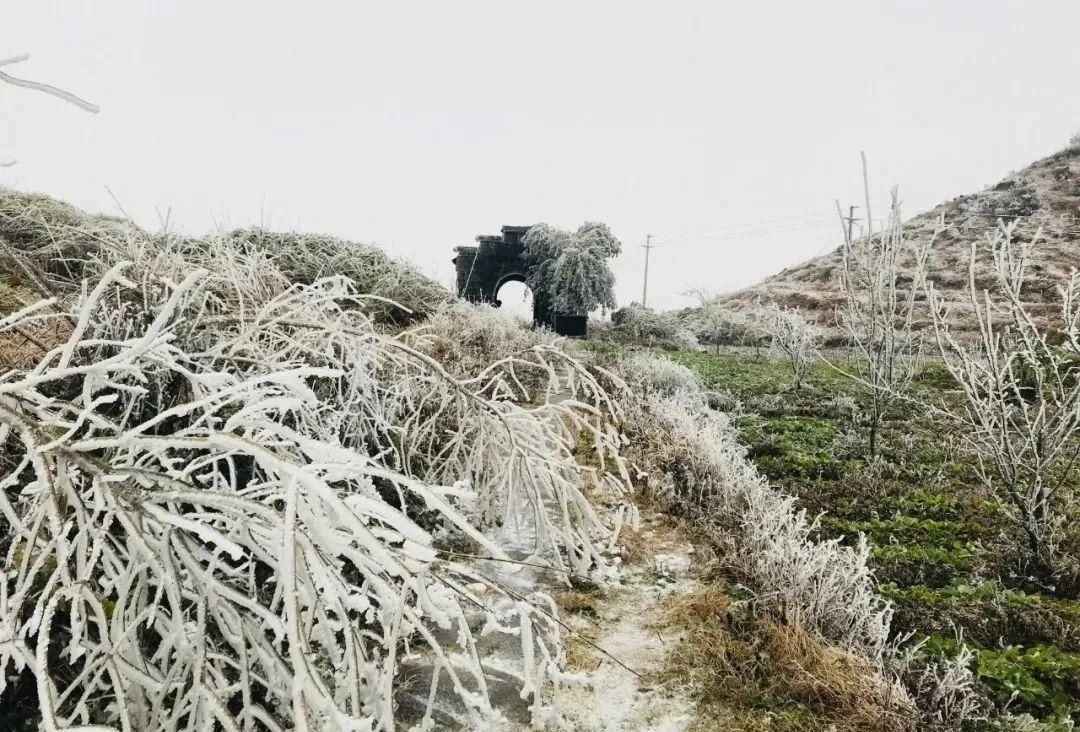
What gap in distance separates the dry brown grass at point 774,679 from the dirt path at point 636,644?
4.1 inches

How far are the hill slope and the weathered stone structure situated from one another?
486 inches

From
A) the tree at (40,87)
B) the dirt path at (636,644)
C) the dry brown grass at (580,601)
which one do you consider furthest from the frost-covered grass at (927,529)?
the tree at (40,87)

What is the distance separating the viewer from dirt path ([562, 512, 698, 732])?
2689mm

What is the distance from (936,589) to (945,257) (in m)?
30.6

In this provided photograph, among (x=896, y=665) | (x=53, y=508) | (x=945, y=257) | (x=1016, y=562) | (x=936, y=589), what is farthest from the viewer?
(x=945, y=257)

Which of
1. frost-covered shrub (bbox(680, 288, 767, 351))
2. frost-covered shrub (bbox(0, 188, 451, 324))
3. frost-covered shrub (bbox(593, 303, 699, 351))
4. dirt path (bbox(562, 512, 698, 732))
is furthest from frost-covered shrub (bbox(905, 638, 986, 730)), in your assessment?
frost-covered shrub (bbox(680, 288, 767, 351))

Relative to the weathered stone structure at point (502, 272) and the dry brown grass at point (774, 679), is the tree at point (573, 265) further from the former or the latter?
the dry brown grass at point (774, 679)

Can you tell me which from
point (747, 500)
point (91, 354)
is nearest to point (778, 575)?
point (747, 500)

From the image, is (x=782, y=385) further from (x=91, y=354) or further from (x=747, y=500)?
(x=91, y=354)

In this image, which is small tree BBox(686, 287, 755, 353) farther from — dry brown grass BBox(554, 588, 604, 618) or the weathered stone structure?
dry brown grass BBox(554, 588, 604, 618)

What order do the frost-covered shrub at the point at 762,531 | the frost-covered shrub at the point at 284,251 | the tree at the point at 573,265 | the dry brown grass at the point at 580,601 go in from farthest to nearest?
the tree at the point at 573,265 < the frost-covered shrub at the point at 284,251 < the dry brown grass at the point at 580,601 < the frost-covered shrub at the point at 762,531

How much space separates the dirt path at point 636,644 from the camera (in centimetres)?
269

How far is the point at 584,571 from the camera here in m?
3.69

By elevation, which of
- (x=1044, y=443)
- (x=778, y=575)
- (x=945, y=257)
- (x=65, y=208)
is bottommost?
(x=778, y=575)
